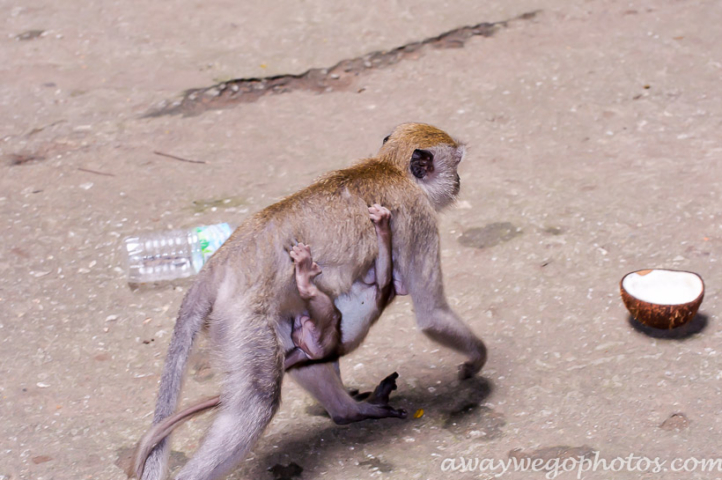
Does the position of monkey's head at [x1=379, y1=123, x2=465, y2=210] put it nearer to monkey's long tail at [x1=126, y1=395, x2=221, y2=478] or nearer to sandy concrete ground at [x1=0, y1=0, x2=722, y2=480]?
sandy concrete ground at [x1=0, y1=0, x2=722, y2=480]

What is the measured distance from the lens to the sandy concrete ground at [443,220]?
156 inches

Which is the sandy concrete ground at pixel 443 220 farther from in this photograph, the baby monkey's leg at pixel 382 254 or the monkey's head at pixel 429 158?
the monkey's head at pixel 429 158

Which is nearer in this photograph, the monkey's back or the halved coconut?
the monkey's back

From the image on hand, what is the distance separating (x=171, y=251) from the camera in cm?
555

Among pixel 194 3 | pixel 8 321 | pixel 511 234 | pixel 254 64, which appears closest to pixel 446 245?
Result: pixel 511 234

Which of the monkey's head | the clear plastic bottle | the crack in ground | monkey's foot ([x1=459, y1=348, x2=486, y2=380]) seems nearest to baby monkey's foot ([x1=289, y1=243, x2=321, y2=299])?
the monkey's head

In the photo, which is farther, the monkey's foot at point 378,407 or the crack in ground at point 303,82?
the crack in ground at point 303,82

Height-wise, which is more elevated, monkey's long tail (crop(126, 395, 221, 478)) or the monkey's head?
the monkey's head

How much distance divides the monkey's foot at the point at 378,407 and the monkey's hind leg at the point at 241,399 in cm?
78

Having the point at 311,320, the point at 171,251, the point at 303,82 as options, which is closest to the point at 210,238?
the point at 171,251

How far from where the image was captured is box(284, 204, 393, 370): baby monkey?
11.1ft

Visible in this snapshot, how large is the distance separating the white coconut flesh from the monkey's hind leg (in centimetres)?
204

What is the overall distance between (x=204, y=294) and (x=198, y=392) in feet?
3.76

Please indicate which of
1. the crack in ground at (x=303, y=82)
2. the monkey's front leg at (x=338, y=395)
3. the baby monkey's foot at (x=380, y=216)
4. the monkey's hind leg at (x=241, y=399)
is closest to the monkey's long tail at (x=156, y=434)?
the monkey's hind leg at (x=241, y=399)
